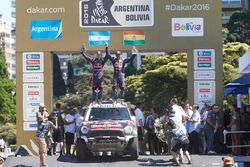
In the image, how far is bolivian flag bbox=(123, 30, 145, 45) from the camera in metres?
25.0

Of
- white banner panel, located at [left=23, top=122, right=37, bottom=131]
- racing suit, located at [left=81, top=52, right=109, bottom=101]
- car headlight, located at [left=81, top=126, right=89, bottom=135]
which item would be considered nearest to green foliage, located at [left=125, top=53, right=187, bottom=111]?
white banner panel, located at [left=23, top=122, right=37, bottom=131]

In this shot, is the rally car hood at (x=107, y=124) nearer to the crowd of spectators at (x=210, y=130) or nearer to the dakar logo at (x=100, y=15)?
the crowd of spectators at (x=210, y=130)

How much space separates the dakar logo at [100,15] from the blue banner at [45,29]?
1.34m

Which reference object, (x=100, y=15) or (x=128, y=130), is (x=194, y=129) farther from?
(x=100, y=15)

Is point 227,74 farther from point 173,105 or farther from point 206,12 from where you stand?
point 173,105

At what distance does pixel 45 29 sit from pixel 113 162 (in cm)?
752

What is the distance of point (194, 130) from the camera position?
22.1m

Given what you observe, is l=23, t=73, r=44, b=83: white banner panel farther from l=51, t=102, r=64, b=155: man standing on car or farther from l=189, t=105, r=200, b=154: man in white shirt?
l=189, t=105, r=200, b=154: man in white shirt

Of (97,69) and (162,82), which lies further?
(162,82)

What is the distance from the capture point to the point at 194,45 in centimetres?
2491

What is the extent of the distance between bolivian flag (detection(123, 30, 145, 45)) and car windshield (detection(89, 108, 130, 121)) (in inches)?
197

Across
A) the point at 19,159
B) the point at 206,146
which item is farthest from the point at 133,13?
the point at 19,159

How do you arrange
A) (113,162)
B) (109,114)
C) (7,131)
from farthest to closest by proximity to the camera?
1. (7,131)
2. (109,114)
3. (113,162)

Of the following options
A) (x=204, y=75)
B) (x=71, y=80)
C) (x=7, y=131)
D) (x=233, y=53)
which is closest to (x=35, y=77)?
(x=204, y=75)
